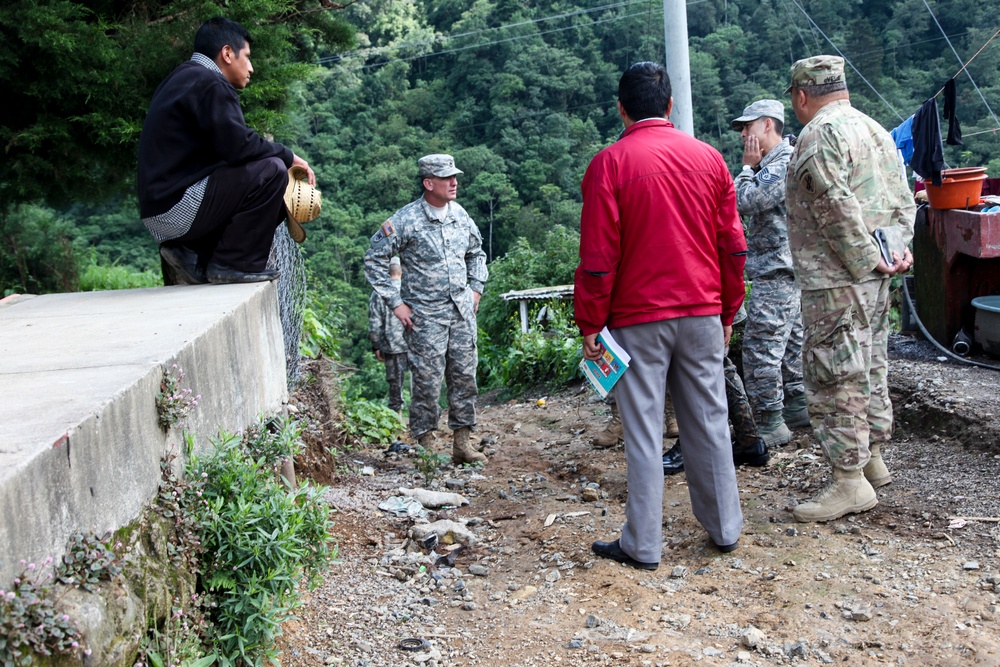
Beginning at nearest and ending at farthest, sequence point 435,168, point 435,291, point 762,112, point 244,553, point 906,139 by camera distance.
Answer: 1. point 244,553
2. point 762,112
3. point 435,168
4. point 435,291
5. point 906,139

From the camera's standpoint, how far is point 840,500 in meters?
3.99

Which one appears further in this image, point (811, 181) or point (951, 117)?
point (951, 117)

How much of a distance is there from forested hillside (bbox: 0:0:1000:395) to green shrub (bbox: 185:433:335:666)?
2313 centimetres

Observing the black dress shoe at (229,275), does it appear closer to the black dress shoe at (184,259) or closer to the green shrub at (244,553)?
the black dress shoe at (184,259)

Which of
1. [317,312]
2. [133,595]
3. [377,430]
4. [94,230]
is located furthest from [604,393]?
[94,230]

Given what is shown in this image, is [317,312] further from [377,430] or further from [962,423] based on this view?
[962,423]

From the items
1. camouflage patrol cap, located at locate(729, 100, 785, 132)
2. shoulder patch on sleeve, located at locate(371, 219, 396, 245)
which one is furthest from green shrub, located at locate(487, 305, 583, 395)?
camouflage patrol cap, located at locate(729, 100, 785, 132)

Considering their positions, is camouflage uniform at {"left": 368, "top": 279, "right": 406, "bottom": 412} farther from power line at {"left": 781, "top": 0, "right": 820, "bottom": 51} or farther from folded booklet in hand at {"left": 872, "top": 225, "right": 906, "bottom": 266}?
power line at {"left": 781, "top": 0, "right": 820, "bottom": 51}

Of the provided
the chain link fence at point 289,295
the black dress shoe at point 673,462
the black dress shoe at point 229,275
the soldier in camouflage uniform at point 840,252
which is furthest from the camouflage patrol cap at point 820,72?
the chain link fence at point 289,295

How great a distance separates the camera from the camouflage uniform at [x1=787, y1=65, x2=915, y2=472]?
382 cm

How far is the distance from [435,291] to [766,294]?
2063 millimetres

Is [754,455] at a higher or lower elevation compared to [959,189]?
lower

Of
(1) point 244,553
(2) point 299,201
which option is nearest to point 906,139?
(2) point 299,201

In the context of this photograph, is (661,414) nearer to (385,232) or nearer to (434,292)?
(434,292)
